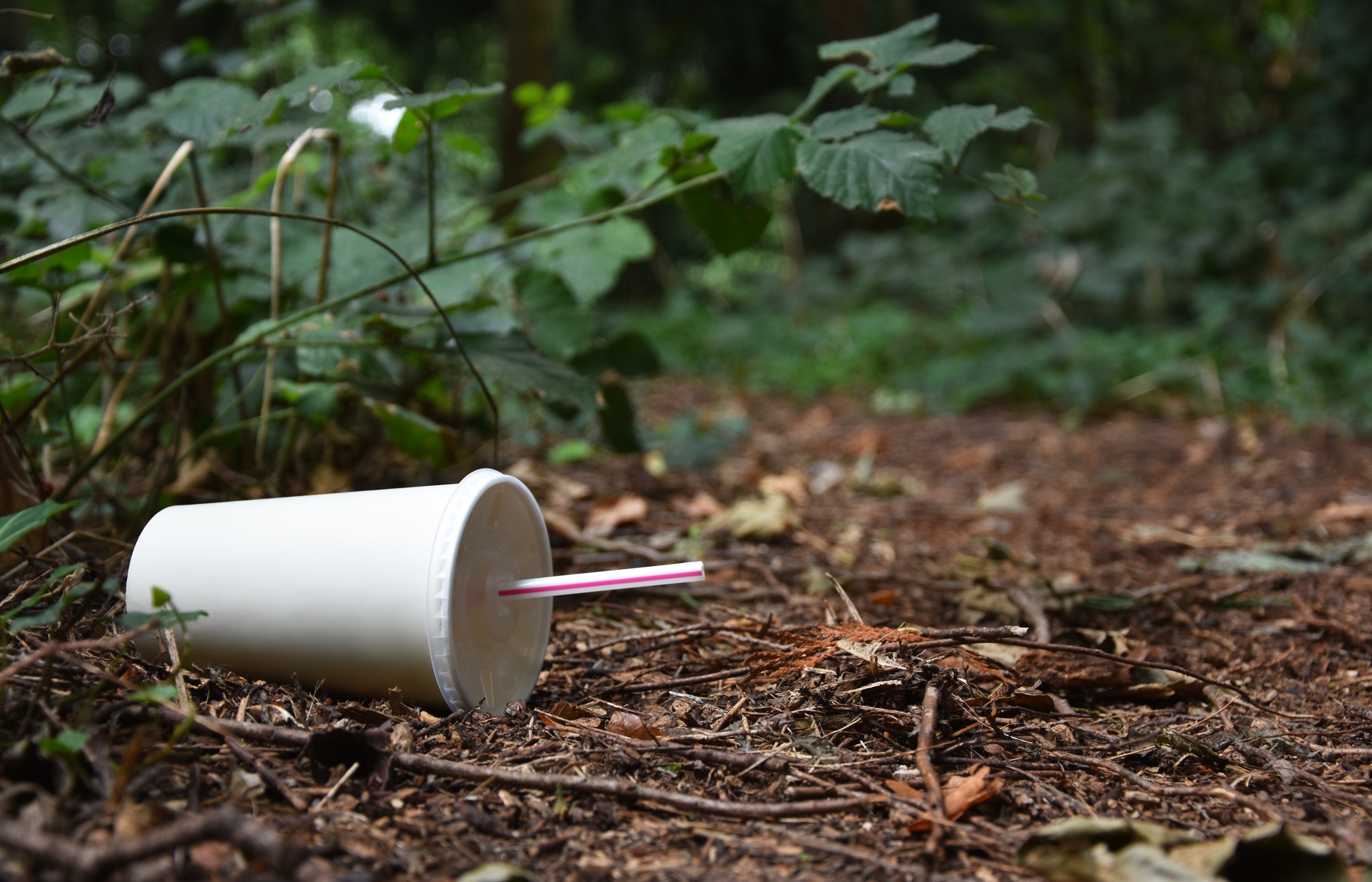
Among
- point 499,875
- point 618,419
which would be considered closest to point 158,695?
point 499,875

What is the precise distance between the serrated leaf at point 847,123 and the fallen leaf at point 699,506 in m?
1.02

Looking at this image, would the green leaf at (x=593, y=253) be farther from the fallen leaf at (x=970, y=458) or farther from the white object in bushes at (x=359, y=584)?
the fallen leaf at (x=970, y=458)

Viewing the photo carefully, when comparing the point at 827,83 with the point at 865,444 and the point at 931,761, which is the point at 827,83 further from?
the point at 865,444

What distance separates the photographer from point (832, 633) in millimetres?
1205

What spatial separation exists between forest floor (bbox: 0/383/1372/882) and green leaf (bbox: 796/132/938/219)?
0.61 meters

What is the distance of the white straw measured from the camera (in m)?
1.07

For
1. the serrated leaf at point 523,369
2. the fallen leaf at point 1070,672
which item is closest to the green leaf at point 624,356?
the serrated leaf at point 523,369

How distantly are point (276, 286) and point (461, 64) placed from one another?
25.2 feet

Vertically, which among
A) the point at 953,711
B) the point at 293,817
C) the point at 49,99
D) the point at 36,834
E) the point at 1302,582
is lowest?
the point at 1302,582

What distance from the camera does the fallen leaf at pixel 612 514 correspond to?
199cm

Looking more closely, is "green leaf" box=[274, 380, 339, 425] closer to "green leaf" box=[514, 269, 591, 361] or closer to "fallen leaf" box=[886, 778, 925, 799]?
"green leaf" box=[514, 269, 591, 361]

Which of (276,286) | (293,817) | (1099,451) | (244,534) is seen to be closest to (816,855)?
(293,817)

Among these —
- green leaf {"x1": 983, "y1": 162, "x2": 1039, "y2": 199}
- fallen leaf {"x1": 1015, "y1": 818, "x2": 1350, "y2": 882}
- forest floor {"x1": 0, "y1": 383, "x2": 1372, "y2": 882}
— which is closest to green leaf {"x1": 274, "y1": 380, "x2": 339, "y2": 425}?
forest floor {"x1": 0, "y1": 383, "x2": 1372, "y2": 882}

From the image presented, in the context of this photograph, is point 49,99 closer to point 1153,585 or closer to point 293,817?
point 293,817
